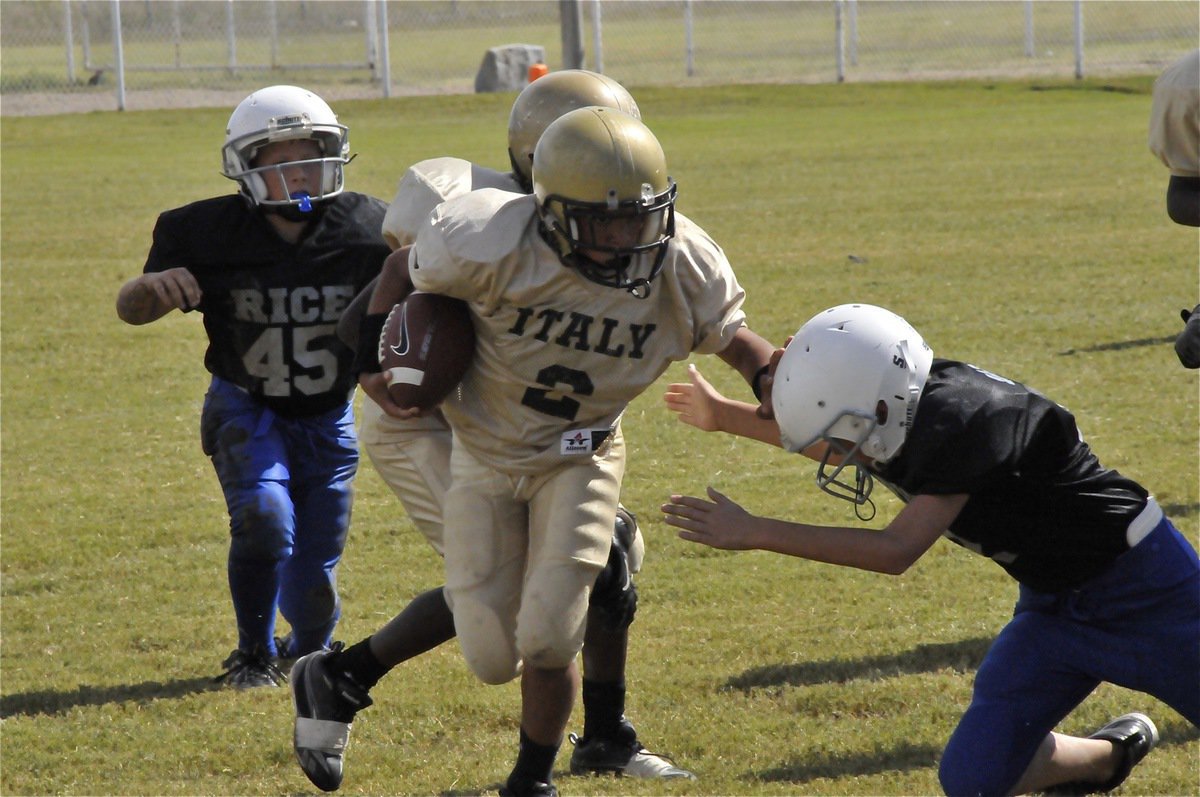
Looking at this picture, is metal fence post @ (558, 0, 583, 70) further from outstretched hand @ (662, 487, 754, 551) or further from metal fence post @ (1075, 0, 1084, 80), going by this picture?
outstretched hand @ (662, 487, 754, 551)

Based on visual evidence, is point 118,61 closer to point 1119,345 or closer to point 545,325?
point 1119,345

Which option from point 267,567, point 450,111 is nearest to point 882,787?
point 267,567

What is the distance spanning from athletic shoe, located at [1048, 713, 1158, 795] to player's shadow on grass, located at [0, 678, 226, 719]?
7.66 feet

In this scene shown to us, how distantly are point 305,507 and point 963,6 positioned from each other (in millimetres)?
31352

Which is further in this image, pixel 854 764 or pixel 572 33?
pixel 572 33

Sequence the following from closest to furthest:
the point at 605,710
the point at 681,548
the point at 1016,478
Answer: the point at 1016,478, the point at 605,710, the point at 681,548

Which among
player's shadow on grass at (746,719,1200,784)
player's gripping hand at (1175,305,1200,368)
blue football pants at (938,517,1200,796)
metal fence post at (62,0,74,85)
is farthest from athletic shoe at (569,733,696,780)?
metal fence post at (62,0,74,85)

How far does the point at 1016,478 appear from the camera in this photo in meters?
3.19

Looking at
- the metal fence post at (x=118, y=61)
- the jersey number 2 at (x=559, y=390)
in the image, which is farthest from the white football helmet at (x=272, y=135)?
the metal fence post at (x=118, y=61)

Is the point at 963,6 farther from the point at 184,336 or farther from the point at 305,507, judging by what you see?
the point at 305,507

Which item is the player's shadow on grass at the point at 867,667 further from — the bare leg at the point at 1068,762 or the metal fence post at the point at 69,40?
the metal fence post at the point at 69,40

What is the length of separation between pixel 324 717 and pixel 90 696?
1017 mm

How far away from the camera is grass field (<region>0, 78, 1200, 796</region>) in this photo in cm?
388

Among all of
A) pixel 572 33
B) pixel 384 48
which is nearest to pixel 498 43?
pixel 572 33
